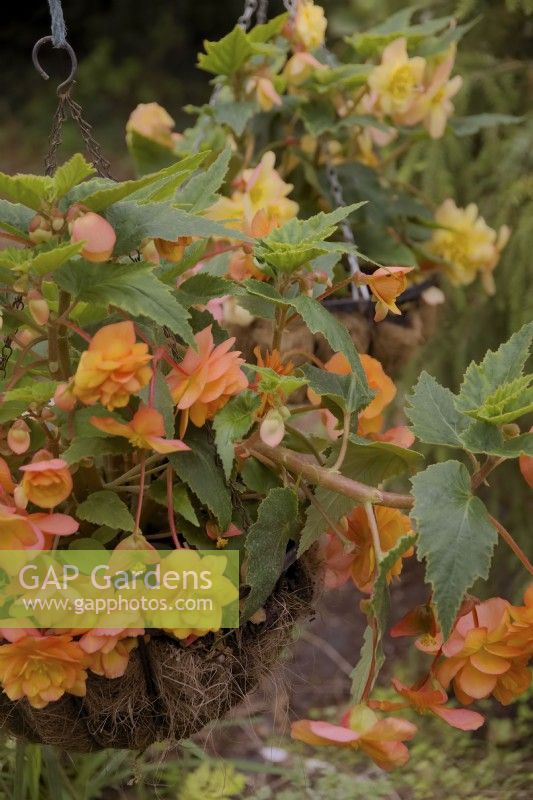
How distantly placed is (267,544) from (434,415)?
16 centimetres

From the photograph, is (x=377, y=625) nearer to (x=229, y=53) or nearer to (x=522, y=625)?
(x=522, y=625)

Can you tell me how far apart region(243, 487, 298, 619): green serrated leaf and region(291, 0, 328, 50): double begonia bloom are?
0.78 metres

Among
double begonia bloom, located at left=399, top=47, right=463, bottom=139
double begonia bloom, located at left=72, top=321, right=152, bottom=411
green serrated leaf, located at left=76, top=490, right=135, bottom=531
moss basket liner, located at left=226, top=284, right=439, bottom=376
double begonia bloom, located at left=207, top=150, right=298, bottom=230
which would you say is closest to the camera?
double begonia bloom, located at left=72, top=321, right=152, bottom=411

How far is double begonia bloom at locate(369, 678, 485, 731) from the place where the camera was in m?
0.76

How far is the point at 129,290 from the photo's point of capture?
691mm

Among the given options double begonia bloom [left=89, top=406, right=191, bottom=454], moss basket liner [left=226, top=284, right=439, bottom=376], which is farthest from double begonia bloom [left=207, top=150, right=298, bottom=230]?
double begonia bloom [left=89, top=406, right=191, bottom=454]

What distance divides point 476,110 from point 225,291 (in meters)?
1.35

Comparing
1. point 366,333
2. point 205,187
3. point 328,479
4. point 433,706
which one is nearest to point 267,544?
point 328,479

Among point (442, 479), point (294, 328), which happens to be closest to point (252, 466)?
point (442, 479)

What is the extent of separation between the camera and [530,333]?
2.58 ft

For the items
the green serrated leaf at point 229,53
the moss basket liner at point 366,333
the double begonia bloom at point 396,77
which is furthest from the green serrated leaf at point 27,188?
the double begonia bloom at point 396,77

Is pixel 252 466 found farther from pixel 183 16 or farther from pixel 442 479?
pixel 183 16

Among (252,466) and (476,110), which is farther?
(476,110)

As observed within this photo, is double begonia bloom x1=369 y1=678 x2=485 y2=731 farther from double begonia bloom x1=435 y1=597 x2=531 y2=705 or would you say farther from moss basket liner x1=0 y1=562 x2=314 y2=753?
moss basket liner x1=0 y1=562 x2=314 y2=753
